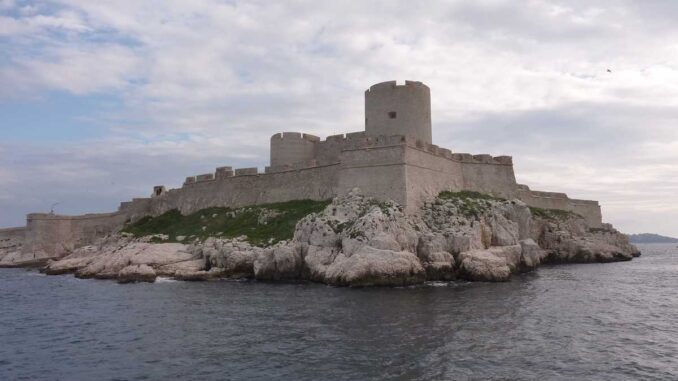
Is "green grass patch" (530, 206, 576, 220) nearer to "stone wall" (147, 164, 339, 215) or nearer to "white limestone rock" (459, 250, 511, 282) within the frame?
"white limestone rock" (459, 250, 511, 282)

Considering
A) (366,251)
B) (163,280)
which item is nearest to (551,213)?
(366,251)

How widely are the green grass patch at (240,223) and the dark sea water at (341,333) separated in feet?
26.5

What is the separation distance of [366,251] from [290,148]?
18.4 meters

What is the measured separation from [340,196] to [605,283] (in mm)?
16561

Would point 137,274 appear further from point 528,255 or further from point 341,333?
point 528,255

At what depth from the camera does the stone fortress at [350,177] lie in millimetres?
34656

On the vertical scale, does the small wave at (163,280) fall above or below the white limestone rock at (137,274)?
below

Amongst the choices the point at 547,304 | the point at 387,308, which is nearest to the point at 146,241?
the point at 387,308

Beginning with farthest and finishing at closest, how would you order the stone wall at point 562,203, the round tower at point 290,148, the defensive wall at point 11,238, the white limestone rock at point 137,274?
1. the defensive wall at point 11,238
2. the stone wall at point 562,203
3. the round tower at point 290,148
4. the white limestone rock at point 137,274

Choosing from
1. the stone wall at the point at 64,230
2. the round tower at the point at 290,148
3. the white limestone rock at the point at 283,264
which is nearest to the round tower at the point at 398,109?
the round tower at the point at 290,148

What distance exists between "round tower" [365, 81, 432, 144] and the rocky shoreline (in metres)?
5.57

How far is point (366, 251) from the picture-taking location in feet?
90.4

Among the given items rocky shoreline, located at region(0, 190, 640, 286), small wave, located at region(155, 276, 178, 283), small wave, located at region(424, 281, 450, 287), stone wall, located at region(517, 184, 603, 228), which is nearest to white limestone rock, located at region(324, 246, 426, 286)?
rocky shoreline, located at region(0, 190, 640, 286)

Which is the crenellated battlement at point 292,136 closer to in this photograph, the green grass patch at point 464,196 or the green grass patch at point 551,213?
the green grass patch at point 464,196
